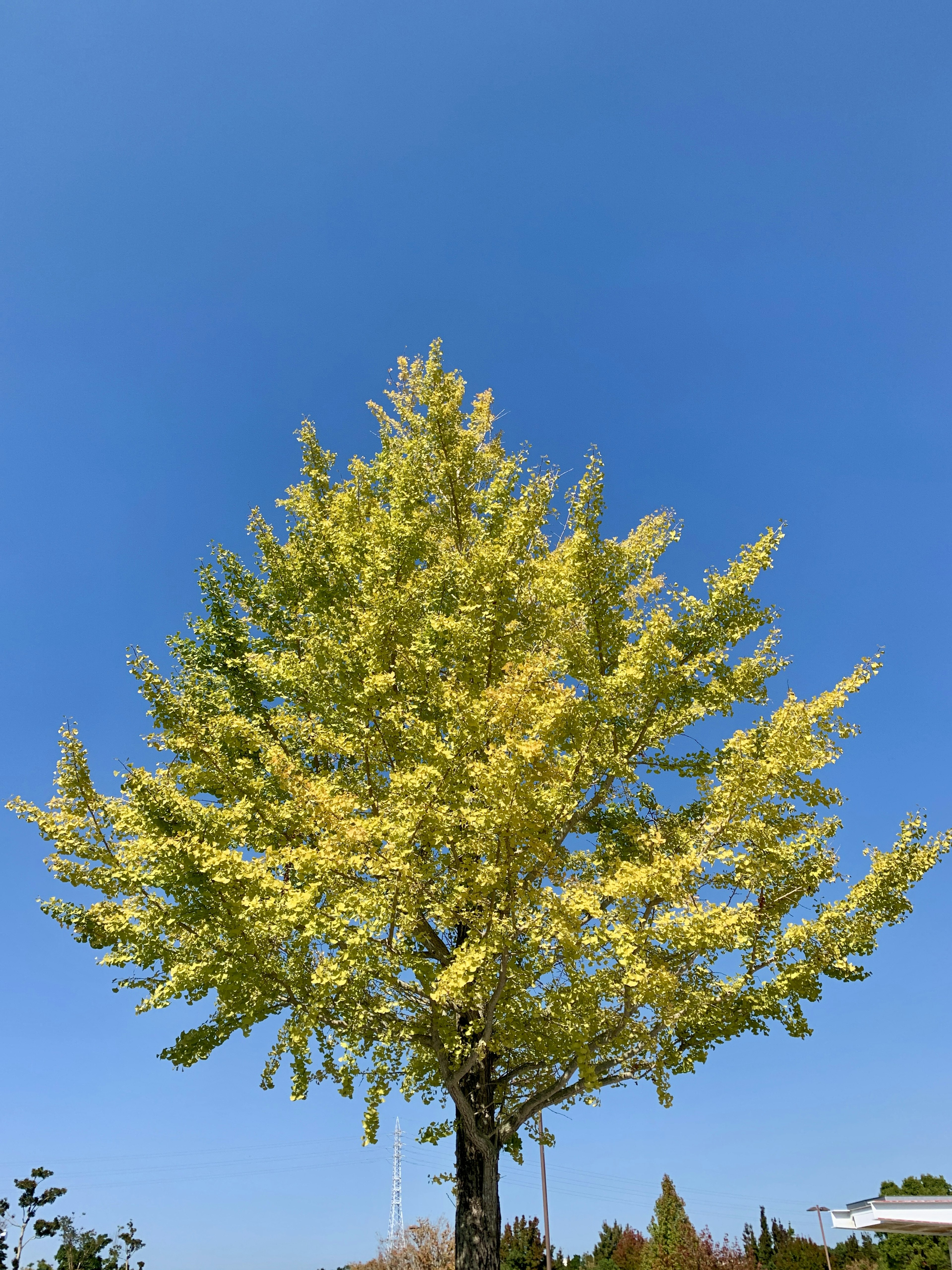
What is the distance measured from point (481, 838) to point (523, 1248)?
79.4ft

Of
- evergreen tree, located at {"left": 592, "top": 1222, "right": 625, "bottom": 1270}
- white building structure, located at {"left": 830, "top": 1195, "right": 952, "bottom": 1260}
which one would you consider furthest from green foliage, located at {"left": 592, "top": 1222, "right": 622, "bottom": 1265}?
white building structure, located at {"left": 830, "top": 1195, "right": 952, "bottom": 1260}

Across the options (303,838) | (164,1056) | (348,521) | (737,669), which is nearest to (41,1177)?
(164,1056)

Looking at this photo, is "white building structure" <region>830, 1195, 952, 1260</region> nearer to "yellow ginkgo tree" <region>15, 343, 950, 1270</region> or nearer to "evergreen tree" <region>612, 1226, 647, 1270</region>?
"yellow ginkgo tree" <region>15, 343, 950, 1270</region>

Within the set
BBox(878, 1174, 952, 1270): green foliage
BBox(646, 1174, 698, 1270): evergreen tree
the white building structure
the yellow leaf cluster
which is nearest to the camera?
the yellow leaf cluster

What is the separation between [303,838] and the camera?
29.5 ft

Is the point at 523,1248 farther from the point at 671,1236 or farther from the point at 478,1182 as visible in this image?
the point at 478,1182

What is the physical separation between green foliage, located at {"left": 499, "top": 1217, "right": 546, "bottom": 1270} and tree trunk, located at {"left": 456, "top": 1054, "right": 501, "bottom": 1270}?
18541mm

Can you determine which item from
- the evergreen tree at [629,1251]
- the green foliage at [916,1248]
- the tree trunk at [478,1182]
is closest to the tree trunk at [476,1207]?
the tree trunk at [478,1182]

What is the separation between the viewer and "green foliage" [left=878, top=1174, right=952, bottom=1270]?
2297 cm

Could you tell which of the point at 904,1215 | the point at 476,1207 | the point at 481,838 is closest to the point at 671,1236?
the point at 904,1215

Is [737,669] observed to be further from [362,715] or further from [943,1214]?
[943,1214]

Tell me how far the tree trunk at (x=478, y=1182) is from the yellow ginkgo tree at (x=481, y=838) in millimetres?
29

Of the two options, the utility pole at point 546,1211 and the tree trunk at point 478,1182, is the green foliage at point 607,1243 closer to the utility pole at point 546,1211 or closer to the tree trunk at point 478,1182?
the utility pole at point 546,1211

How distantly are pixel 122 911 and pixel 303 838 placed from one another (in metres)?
2.04
